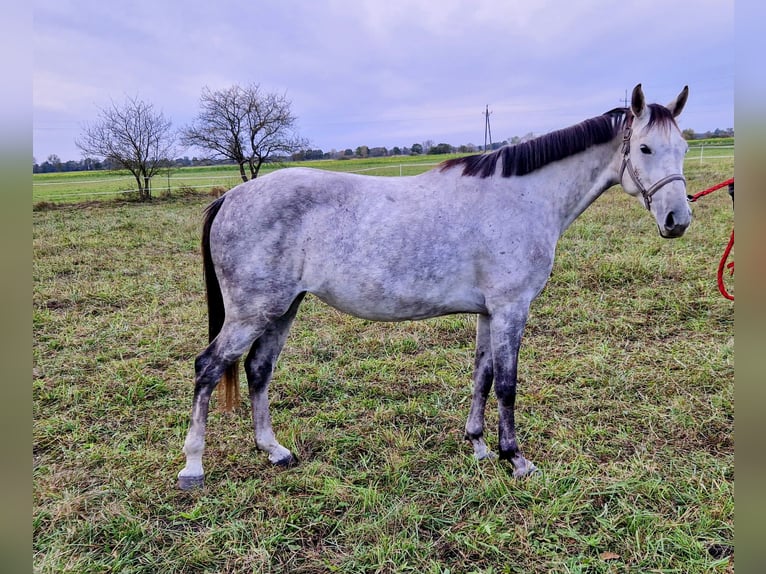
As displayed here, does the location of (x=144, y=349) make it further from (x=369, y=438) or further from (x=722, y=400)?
(x=722, y=400)

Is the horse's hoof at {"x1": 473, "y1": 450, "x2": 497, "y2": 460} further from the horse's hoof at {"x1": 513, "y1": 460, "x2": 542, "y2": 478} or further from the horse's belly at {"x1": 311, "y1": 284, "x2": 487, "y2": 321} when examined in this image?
the horse's belly at {"x1": 311, "y1": 284, "x2": 487, "y2": 321}

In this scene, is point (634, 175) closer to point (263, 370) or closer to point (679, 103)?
point (679, 103)

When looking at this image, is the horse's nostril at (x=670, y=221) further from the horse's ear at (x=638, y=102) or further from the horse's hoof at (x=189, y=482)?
the horse's hoof at (x=189, y=482)

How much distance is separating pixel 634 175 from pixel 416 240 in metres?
1.32

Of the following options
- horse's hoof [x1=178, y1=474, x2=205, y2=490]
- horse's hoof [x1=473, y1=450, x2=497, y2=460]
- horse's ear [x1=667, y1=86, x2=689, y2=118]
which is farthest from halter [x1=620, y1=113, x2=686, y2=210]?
horse's hoof [x1=178, y1=474, x2=205, y2=490]

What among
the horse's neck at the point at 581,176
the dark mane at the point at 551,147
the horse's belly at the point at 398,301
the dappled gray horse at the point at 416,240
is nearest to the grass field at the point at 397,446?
the dappled gray horse at the point at 416,240

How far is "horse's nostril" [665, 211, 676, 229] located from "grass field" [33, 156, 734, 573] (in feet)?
4.93

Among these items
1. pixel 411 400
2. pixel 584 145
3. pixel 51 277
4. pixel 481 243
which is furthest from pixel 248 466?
pixel 51 277

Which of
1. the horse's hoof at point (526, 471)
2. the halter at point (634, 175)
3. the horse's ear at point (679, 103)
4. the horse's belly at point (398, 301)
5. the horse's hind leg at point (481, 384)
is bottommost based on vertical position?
the horse's hoof at point (526, 471)

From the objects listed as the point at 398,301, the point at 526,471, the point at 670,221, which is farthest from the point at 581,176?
the point at 526,471

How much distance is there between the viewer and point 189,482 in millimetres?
2695

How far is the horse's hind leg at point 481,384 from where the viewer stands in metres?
3.07

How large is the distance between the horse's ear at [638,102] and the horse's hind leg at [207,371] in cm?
261

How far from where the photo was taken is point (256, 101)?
21.6 metres
